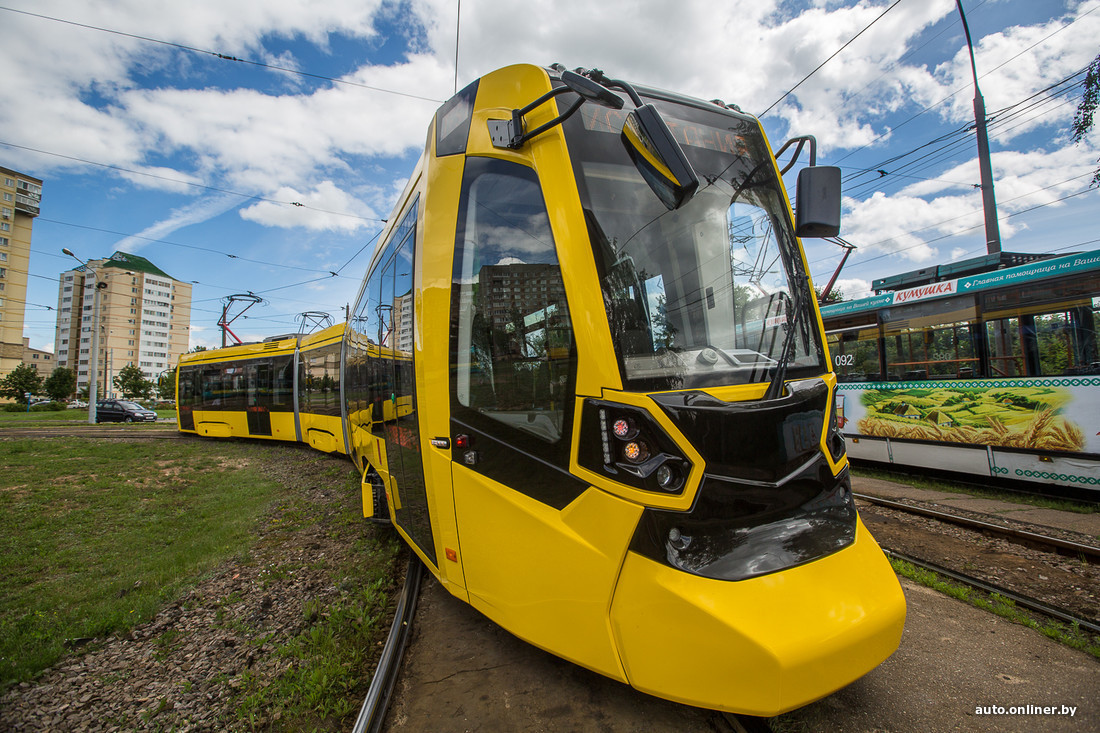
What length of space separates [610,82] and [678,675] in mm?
2701

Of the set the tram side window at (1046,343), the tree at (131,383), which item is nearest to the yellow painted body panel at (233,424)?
the tram side window at (1046,343)

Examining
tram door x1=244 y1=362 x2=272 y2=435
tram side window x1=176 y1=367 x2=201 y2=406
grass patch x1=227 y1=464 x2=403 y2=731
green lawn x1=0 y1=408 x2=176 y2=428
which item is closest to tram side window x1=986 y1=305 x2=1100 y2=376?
grass patch x1=227 y1=464 x2=403 y2=731

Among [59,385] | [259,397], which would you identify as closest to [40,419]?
[259,397]

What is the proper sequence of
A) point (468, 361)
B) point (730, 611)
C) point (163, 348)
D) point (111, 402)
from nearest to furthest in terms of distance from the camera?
point (730, 611) < point (468, 361) < point (111, 402) < point (163, 348)

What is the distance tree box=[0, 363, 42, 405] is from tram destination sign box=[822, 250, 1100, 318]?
6470 cm

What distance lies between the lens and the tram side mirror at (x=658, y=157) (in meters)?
2.14

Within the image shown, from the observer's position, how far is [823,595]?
210 centimetres

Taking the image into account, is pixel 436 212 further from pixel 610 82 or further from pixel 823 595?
pixel 823 595

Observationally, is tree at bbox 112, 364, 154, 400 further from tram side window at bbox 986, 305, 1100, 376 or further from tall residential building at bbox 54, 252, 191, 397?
tram side window at bbox 986, 305, 1100, 376

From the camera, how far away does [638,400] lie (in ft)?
7.01

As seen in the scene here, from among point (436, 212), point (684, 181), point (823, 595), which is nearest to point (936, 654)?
point (823, 595)

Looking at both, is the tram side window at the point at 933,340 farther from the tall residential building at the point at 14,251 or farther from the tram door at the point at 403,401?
the tall residential building at the point at 14,251

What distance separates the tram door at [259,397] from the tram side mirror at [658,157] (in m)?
15.5

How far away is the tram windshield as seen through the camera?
2309mm
